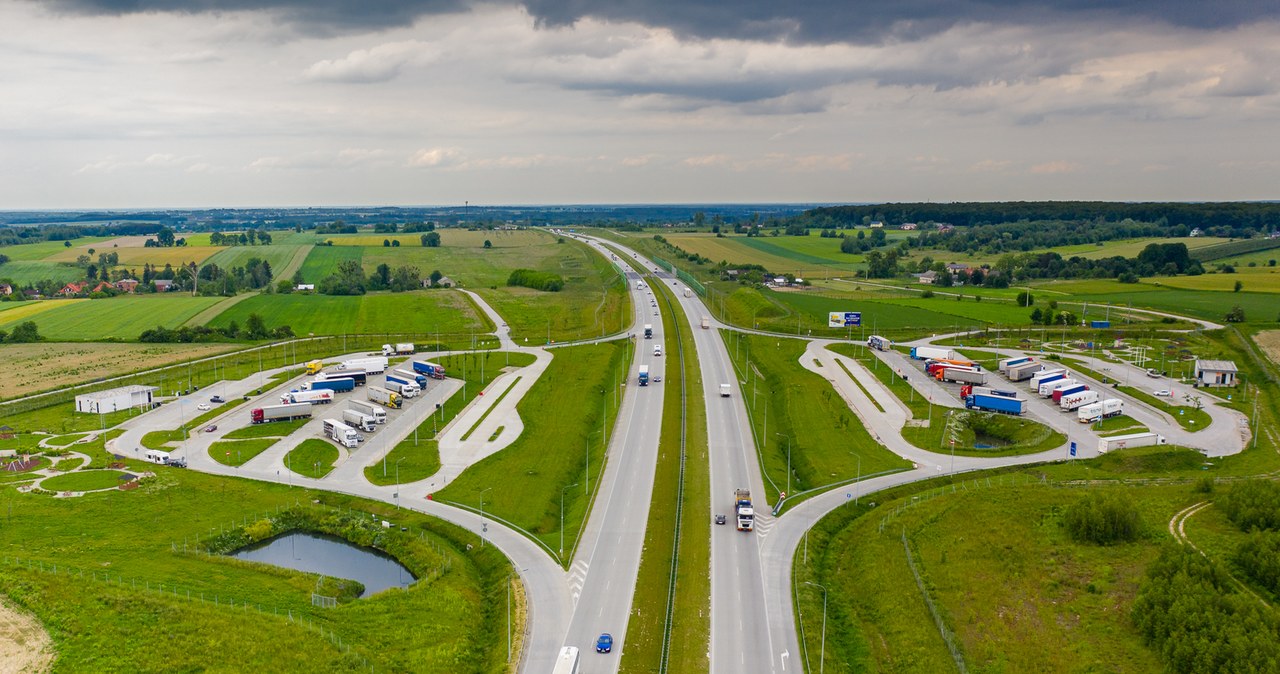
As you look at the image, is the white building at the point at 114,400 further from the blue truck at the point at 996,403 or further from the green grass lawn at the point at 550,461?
the blue truck at the point at 996,403

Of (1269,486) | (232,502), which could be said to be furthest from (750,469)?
(232,502)

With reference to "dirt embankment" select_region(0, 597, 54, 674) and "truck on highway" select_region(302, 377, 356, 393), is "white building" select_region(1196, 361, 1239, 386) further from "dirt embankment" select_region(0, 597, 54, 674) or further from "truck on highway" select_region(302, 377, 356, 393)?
"dirt embankment" select_region(0, 597, 54, 674)

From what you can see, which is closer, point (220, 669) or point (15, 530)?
point (220, 669)

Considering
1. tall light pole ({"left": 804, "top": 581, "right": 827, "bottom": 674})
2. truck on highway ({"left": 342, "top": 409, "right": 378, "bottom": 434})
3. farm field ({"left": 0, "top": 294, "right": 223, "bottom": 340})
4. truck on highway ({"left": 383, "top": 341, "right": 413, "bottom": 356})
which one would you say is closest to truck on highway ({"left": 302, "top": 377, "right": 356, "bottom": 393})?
truck on highway ({"left": 342, "top": 409, "right": 378, "bottom": 434})

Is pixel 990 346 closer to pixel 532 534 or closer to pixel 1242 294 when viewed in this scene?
pixel 1242 294

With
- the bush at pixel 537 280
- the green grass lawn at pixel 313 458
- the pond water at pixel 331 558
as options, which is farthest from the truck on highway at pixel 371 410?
the bush at pixel 537 280
